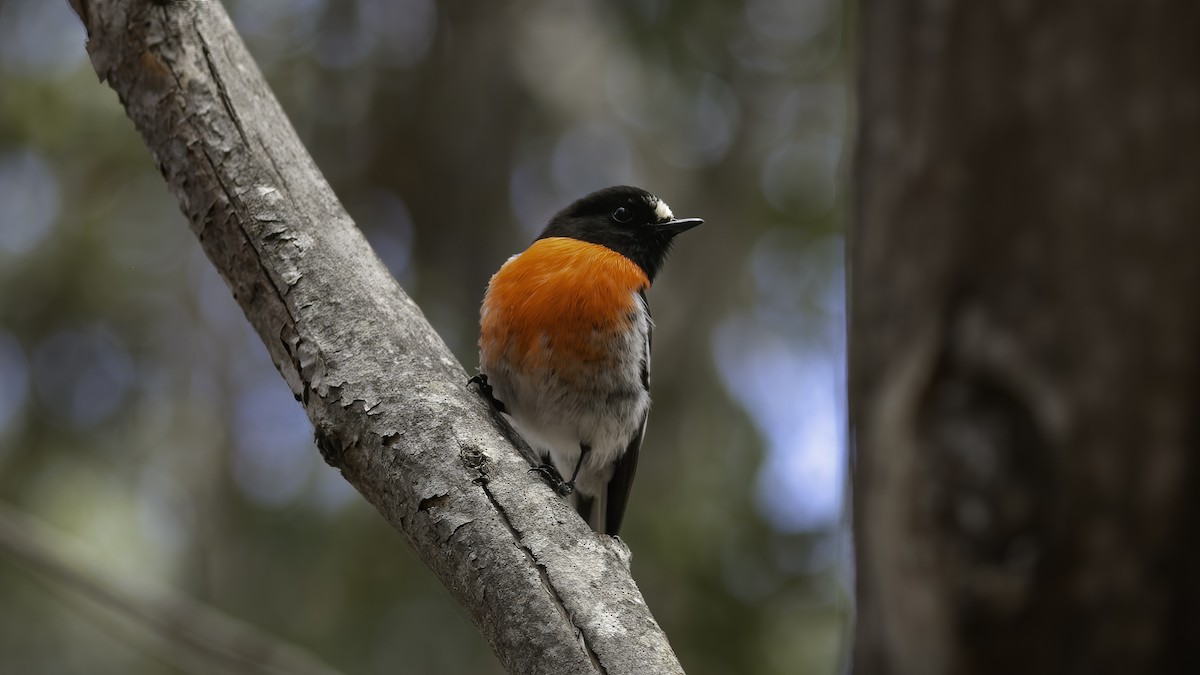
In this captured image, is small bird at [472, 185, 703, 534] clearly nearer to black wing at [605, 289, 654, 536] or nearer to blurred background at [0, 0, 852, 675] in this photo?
black wing at [605, 289, 654, 536]

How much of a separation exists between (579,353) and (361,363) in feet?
5.09

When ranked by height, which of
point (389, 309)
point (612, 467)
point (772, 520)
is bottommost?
point (772, 520)

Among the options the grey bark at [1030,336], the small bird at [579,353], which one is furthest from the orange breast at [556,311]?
the grey bark at [1030,336]

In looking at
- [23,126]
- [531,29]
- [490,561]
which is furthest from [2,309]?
[490,561]

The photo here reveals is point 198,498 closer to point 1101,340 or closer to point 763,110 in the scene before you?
point 763,110

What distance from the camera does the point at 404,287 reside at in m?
7.55

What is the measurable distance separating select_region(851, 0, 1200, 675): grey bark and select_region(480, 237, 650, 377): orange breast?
302 cm

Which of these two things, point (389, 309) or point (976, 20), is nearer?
point (976, 20)

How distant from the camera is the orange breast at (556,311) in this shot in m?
4.13

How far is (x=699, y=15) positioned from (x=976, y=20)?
704cm

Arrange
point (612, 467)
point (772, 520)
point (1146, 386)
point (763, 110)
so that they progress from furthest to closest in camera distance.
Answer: point (763, 110)
point (772, 520)
point (612, 467)
point (1146, 386)

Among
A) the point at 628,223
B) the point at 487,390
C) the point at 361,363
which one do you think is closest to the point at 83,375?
the point at 487,390

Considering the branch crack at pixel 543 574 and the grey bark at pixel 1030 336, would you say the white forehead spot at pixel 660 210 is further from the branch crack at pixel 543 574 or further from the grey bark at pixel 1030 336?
the grey bark at pixel 1030 336

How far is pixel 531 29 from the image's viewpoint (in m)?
7.28
